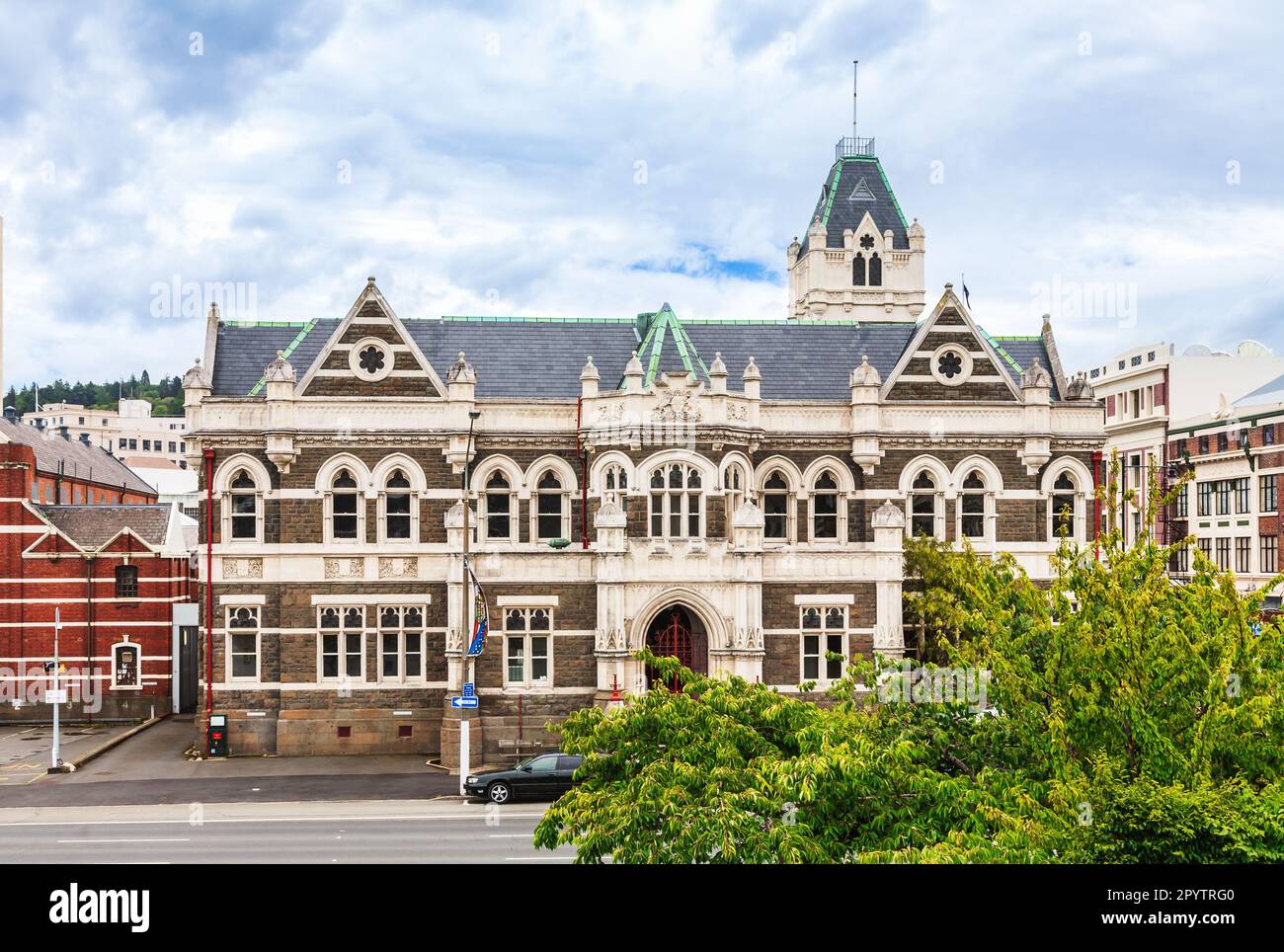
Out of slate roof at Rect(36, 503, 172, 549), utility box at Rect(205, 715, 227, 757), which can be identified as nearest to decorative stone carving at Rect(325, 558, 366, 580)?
utility box at Rect(205, 715, 227, 757)

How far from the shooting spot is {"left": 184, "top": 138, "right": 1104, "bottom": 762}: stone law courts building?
36281 millimetres

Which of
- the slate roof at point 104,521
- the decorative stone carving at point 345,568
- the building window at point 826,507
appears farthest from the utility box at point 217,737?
the building window at point 826,507

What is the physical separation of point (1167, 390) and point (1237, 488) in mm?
11715

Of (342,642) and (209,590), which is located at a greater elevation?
(209,590)

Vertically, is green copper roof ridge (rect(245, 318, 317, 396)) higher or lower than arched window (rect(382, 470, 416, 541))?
higher

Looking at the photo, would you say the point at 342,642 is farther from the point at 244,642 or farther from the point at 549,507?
the point at 549,507

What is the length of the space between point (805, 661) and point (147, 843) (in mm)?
19429

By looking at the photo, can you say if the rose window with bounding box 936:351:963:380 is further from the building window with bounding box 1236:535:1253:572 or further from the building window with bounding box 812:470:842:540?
the building window with bounding box 1236:535:1253:572

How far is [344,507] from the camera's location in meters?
38.3

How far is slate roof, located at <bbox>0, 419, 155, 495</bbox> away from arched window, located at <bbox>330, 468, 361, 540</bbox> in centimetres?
2466

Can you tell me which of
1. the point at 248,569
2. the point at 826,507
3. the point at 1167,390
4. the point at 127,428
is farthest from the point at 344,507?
the point at 127,428

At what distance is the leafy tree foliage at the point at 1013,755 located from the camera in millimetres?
10688

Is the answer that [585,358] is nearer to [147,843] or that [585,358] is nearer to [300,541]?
[300,541]
